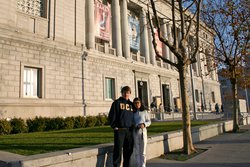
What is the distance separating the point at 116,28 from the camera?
2641cm

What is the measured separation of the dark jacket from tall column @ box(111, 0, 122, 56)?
20915 millimetres

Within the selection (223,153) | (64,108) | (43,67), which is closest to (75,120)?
(64,108)

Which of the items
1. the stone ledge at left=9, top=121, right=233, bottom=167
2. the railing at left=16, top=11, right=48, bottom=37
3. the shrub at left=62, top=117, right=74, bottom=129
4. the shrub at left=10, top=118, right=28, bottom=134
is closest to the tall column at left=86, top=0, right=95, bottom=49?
the railing at left=16, top=11, right=48, bottom=37

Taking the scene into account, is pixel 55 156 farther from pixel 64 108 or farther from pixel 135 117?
pixel 64 108

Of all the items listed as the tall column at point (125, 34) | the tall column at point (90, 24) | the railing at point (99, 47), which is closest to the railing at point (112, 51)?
the railing at point (99, 47)

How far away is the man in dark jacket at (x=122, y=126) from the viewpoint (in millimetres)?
5320

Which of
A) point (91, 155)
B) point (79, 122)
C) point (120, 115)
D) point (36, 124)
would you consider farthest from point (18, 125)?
point (120, 115)

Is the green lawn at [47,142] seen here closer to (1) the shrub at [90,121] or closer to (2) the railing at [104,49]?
(1) the shrub at [90,121]

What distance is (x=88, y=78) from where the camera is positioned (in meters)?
21.4

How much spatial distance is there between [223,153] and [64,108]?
44.3ft

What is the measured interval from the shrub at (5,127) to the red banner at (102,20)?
12.4 m

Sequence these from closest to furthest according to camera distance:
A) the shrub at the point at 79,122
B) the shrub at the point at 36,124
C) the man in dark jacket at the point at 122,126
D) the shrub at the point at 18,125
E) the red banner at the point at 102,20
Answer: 1. the man in dark jacket at the point at 122,126
2. the shrub at the point at 18,125
3. the shrub at the point at 36,124
4. the shrub at the point at 79,122
5. the red banner at the point at 102,20

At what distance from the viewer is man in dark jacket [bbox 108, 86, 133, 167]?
17.5 feet

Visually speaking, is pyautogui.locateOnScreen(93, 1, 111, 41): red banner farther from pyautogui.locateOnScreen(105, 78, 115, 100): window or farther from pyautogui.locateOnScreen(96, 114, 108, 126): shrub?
pyautogui.locateOnScreen(96, 114, 108, 126): shrub
